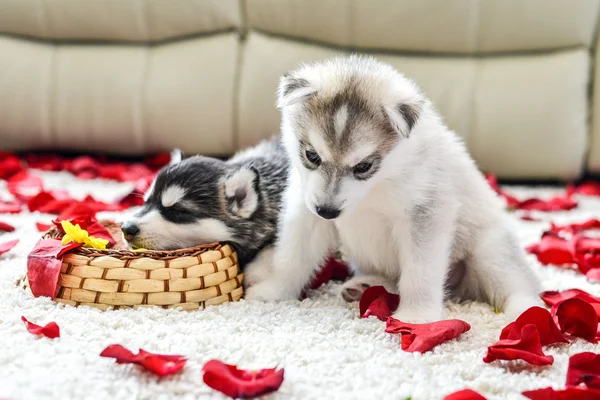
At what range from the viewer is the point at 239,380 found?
1.07 m

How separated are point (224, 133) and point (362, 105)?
1.75 meters

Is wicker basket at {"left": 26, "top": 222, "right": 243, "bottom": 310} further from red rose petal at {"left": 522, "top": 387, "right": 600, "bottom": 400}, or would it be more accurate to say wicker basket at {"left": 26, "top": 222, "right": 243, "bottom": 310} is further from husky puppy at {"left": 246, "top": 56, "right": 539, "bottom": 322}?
red rose petal at {"left": 522, "top": 387, "right": 600, "bottom": 400}

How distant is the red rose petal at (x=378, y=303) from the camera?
1536 millimetres

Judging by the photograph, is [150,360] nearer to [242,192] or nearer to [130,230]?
[130,230]

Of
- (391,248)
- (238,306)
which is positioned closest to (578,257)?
(391,248)

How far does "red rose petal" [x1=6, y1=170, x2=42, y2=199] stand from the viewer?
2.48 meters

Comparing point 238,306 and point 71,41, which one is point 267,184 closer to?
point 238,306

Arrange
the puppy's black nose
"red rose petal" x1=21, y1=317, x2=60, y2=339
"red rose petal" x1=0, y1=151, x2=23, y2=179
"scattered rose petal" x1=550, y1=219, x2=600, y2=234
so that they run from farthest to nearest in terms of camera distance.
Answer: "red rose petal" x1=0, y1=151, x2=23, y2=179 < "scattered rose petal" x1=550, y1=219, x2=600, y2=234 < the puppy's black nose < "red rose petal" x1=21, y1=317, x2=60, y2=339

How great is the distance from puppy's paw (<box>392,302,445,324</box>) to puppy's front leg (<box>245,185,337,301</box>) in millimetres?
284

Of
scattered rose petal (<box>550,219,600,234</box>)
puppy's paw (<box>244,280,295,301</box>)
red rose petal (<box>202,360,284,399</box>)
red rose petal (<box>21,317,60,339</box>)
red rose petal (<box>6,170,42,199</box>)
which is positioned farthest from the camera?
red rose petal (<box>6,170,42,199</box>)

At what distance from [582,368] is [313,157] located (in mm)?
685

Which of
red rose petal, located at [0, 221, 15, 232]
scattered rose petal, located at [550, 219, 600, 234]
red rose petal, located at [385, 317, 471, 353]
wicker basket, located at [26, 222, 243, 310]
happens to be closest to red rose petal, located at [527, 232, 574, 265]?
scattered rose petal, located at [550, 219, 600, 234]

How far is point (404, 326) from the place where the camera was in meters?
1.38

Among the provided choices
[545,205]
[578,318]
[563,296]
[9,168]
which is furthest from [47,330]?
[545,205]
